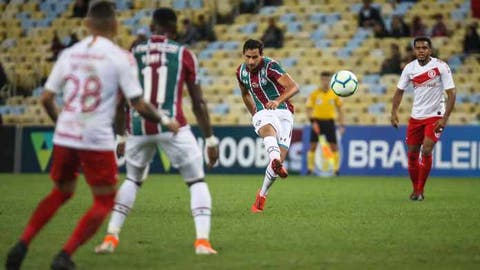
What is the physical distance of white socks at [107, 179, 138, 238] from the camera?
9352mm

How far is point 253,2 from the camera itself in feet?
101

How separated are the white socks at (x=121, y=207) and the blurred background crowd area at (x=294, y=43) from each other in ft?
53.9

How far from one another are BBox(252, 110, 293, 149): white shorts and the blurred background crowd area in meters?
11.7

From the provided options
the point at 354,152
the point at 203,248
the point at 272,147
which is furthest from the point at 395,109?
the point at 354,152

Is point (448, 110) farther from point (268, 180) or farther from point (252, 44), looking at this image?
point (252, 44)

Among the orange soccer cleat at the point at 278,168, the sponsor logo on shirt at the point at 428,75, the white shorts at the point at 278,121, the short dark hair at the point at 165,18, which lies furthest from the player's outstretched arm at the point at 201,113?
the sponsor logo on shirt at the point at 428,75

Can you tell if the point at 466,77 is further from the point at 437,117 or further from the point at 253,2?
the point at 437,117

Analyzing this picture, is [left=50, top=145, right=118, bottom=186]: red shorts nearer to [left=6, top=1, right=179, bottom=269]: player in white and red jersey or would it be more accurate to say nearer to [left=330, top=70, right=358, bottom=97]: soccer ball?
[left=6, top=1, right=179, bottom=269]: player in white and red jersey

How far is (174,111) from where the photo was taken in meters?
9.11

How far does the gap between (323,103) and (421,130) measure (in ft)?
30.4

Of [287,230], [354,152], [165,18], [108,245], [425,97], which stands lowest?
[354,152]

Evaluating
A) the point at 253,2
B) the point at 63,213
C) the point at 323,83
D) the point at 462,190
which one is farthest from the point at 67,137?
the point at 253,2

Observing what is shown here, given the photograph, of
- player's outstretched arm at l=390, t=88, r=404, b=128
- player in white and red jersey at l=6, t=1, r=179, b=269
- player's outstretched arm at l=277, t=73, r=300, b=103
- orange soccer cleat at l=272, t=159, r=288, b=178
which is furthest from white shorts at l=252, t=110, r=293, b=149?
player in white and red jersey at l=6, t=1, r=179, b=269

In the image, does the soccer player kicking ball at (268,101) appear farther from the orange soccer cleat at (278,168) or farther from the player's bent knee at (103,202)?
the player's bent knee at (103,202)
